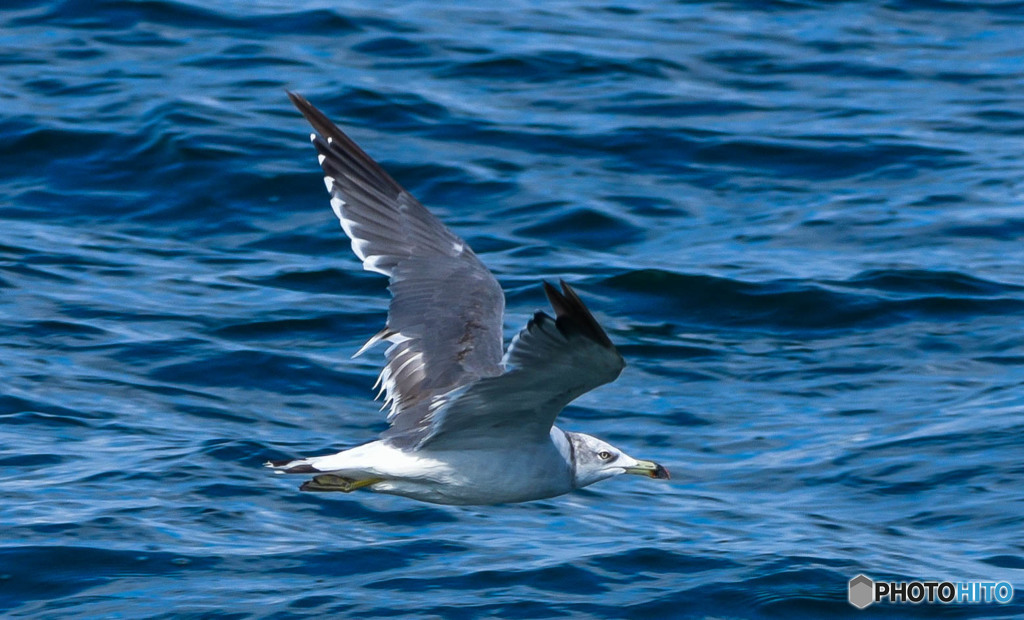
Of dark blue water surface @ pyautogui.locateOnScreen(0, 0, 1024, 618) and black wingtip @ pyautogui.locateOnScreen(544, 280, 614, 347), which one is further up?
black wingtip @ pyautogui.locateOnScreen(544, 280, 614, 347)

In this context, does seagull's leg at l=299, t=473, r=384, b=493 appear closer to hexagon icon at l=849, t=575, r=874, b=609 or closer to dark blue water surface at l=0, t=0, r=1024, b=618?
dark blue water surface at l=0, t=0, r=1024, b=618

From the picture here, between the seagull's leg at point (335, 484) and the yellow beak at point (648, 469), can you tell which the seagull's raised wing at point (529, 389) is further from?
the yellow beak at point (648, 469)

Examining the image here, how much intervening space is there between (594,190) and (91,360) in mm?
4454

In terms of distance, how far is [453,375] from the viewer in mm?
7020

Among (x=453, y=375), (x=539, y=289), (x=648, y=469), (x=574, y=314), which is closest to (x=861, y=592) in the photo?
(x=648, y=469)

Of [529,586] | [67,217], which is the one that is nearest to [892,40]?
[67,217]

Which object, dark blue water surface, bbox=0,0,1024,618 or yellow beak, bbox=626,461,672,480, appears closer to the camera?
yellow beak, bbox=626,461,672,480

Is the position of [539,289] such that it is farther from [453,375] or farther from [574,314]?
[574,314]

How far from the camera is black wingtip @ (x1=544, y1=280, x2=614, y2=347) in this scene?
4.96m

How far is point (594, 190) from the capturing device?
1217 cm

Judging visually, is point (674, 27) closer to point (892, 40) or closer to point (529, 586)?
point (892, 40)

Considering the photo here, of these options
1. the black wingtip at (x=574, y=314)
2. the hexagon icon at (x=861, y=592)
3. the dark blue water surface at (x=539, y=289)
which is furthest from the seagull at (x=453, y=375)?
the hexagon icon at (x=861, y=592)

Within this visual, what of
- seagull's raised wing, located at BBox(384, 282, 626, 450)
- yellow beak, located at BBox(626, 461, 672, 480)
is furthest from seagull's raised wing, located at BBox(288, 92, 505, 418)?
yellow beak, located at BBox(626, 461, 672, 480)

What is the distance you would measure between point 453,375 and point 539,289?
3.46 m
